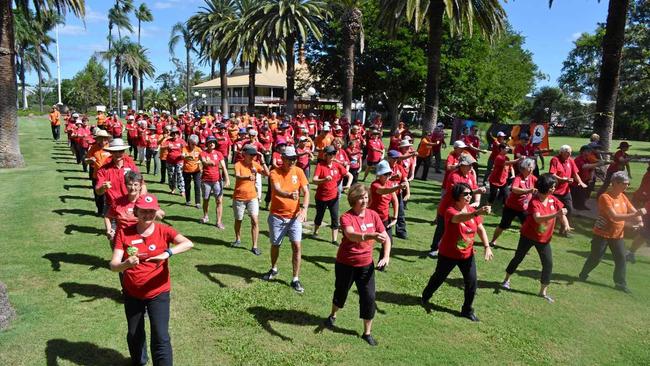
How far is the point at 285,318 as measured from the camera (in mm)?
5930

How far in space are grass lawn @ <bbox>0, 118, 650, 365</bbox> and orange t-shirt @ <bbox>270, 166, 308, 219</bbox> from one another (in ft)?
3.94

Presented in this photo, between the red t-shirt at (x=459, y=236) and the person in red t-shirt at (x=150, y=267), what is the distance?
3352mm

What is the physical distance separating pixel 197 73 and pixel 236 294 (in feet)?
322

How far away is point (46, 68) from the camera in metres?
75.8

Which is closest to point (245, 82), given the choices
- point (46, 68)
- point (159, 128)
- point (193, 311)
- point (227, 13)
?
point (227, 13)

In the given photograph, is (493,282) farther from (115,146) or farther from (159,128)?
(159,128)

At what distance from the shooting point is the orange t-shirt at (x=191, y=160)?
36.0 ft

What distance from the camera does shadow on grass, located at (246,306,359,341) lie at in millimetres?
5652

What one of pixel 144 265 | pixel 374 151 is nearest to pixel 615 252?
pixel 374 151

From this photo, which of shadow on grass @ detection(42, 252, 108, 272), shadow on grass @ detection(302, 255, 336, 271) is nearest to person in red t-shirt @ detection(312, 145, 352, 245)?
shadow on grass @ detection(302, 255, 336, 271)

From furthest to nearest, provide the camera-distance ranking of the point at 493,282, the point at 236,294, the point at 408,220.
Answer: the point at 408,220 < the point at 493,282 < the point at 236,294

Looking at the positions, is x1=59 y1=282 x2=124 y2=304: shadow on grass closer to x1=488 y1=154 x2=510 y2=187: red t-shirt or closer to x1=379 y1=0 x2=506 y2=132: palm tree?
x1=488 y1=154 x2=510 y2=187: red t-shirt

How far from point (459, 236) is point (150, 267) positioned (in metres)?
3.75

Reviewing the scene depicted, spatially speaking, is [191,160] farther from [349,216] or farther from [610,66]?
[610,66]
